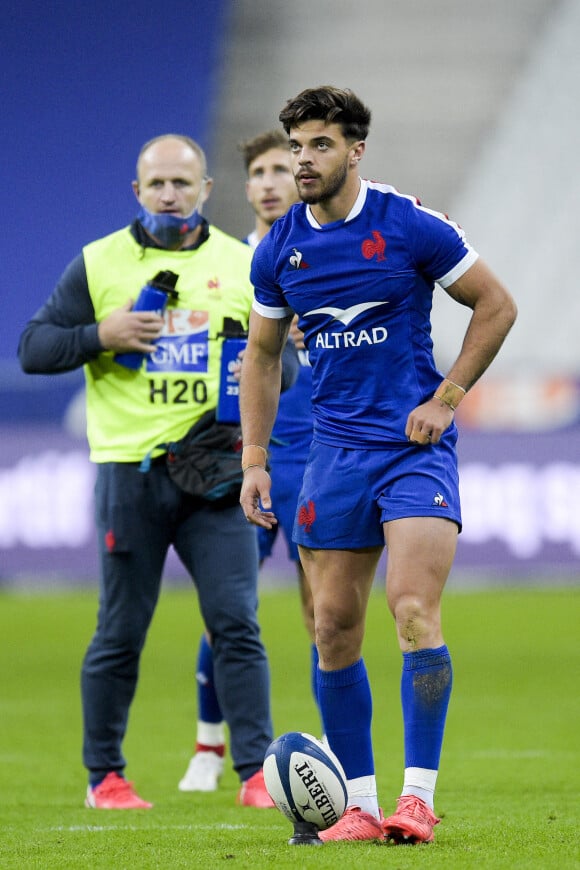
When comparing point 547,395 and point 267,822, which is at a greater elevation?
point 547,395

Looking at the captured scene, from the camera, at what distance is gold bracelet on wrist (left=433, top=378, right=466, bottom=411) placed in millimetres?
4477

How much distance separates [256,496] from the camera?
15.7ft

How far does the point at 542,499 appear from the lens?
15.6 metres

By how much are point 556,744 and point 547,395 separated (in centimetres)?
987

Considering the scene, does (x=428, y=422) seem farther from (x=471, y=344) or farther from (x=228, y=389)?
(x=228, y=389)

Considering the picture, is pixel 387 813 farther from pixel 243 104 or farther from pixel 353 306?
pixel 243 104

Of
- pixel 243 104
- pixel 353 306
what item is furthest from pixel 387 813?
pixel 243 104

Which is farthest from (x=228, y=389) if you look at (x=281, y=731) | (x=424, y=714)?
(x=281, y=731)

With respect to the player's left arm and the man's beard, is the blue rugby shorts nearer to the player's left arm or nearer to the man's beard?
the player's left arm

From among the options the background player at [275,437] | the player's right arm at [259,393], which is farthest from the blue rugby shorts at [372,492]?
the background player at [275,437]

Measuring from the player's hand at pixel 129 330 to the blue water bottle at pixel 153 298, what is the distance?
0.04m

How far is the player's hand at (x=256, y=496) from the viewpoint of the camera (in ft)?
15.4

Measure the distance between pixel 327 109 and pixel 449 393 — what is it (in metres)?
0.89

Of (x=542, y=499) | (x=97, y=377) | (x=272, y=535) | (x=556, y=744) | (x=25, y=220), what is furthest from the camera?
(x=25, y=220)
